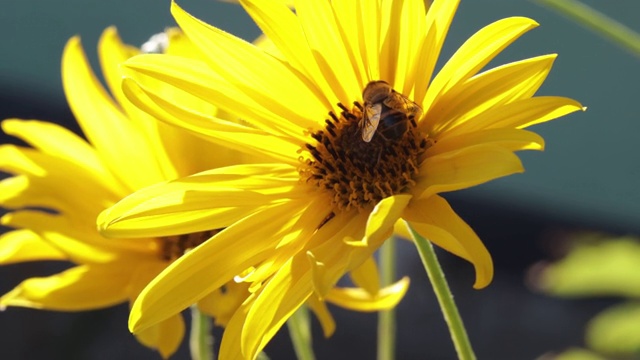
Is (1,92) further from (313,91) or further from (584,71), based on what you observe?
(313,91)

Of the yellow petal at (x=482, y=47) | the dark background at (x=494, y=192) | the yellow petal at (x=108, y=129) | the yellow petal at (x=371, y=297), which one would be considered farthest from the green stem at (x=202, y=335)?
the dark background at (x=494, y=192)

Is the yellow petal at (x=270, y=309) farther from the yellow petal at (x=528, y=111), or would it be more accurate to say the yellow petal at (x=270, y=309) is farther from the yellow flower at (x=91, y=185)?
the yellow flower at (x=91, y=185)

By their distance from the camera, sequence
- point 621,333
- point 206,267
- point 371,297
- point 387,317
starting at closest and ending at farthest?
1. point 206,267
2. point 371,297
3. point 387,317
4. point 621,333

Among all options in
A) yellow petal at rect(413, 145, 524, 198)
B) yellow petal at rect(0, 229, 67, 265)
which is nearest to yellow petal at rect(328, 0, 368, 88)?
yellow petal at rect(413, 145, 524, 198)

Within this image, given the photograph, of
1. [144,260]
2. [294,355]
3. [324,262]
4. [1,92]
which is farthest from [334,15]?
[1,92]

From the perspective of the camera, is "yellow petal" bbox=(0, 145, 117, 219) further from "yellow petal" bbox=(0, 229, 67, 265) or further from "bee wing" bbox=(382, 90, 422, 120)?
"bee wing" bbox=(382, 90, 422, 120)

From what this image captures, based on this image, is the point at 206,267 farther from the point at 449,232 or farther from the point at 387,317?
the point at 387,317

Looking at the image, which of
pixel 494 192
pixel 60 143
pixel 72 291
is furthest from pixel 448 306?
pixel 494 192
